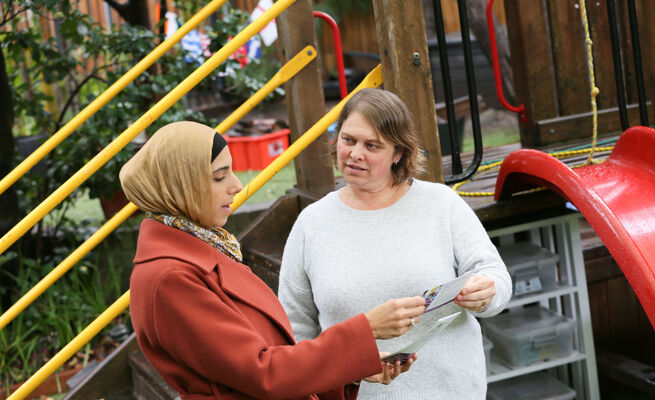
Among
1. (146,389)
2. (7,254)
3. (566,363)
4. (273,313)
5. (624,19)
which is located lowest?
(566,363)

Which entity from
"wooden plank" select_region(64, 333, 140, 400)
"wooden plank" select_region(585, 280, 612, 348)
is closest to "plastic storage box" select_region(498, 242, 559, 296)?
"wooden plank" select_region(585, 280, 612, 348)

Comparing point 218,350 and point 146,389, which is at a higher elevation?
point 218,350

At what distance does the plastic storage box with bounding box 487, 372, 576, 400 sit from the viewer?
12.0 ft

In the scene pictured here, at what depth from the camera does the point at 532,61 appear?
4906mm

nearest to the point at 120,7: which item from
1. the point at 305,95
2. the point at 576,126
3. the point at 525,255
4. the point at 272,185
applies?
the point at 272,185

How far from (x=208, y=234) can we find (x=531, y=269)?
238 centimetres

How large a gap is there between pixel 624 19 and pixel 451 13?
28.0ft

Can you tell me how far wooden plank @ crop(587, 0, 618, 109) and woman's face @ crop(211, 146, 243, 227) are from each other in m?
3.94

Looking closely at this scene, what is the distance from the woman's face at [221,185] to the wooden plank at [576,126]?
3521mm

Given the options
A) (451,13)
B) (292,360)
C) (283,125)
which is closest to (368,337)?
(292,360)

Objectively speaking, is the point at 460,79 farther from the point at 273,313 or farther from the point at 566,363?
the point at 273,313

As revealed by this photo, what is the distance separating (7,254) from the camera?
484 cm

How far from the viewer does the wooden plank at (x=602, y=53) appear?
4.92 metres

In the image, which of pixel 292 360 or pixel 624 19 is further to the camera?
pixel 624 19
